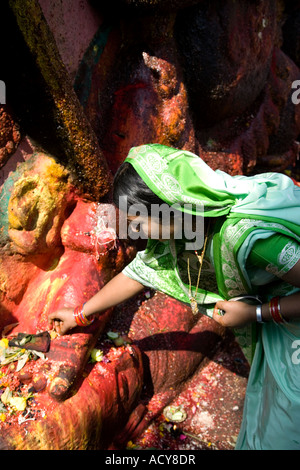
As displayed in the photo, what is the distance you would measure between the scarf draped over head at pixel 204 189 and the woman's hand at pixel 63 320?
1.01 metres

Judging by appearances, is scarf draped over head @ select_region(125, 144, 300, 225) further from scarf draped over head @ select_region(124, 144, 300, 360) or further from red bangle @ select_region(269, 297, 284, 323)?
red bangle @ select_region(269, 297, 284, 323)

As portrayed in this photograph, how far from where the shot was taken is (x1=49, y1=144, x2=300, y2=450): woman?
1.60 metres

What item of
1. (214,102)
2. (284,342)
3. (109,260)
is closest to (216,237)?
(284,342)

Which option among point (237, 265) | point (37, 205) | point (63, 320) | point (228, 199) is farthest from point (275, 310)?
point (37, 205)

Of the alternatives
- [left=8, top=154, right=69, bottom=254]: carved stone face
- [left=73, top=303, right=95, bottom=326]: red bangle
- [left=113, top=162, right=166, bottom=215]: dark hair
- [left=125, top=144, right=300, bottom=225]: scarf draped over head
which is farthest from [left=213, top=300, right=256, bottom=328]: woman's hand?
[left=8, top=154, right=69, bottom=254]: carved stone face

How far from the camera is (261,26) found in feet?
11.8

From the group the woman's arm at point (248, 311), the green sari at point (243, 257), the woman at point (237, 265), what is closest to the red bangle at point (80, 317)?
the woman at point (237, 265)

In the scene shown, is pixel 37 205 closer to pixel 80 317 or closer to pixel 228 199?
pixel 80 317

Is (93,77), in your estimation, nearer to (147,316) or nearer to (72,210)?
(72,210)

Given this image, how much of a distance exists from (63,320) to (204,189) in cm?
116

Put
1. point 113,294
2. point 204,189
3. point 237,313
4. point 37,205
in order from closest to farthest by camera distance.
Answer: point 204,189, point 237,313, point 113,294, point 37,205

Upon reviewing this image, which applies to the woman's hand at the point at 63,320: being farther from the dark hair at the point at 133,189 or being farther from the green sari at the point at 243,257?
the dark hair at the point at 133,189

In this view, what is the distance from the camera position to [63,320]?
228 centimetres

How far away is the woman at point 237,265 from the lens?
62.8 inches
